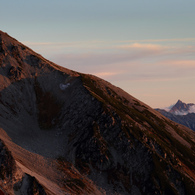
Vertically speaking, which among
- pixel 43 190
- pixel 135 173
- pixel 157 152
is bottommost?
pixel 43 190

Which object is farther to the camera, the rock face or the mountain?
the mountain

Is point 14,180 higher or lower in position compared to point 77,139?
lower

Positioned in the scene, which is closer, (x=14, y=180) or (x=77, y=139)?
(x=14, y=180)

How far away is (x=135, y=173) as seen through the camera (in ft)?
431

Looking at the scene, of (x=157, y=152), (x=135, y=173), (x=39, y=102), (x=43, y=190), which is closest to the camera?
(x=43, y=190)

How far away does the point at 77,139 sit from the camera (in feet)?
458

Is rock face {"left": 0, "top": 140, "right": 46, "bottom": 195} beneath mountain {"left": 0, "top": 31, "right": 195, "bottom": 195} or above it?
beneath

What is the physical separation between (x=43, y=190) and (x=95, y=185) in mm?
29752

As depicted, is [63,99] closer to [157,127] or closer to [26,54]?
[26,54]

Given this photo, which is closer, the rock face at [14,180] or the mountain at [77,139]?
the rock face at [14,180]

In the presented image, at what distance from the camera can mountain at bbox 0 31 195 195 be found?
12150 centimetres

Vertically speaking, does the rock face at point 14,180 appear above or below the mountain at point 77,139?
below

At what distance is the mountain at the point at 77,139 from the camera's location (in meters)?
122

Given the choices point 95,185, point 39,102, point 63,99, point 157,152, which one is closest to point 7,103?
point 39,102
